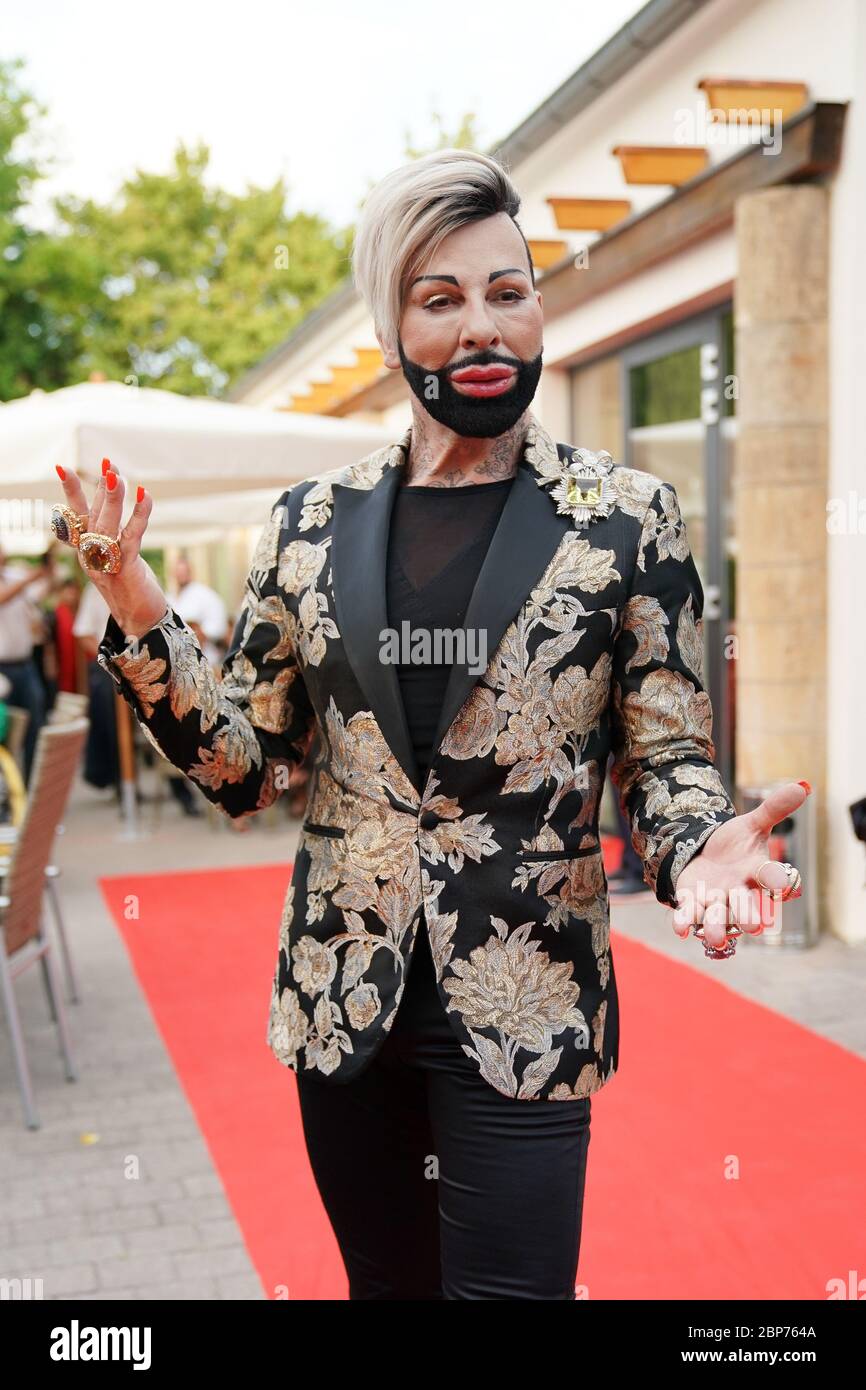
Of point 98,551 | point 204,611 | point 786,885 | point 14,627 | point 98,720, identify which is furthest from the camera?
point 98,720

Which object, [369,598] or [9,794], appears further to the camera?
[9,794]

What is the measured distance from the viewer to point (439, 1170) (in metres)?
1.84

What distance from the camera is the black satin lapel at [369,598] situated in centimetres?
184

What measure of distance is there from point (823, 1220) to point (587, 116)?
24.7 feet

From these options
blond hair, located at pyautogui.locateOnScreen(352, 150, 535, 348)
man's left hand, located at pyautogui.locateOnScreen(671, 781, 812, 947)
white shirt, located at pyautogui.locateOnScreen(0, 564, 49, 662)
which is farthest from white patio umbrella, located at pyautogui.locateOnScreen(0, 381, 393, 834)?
man's left hand, located at pyautogui.locateOnScreen(671, 781, 812, 947)

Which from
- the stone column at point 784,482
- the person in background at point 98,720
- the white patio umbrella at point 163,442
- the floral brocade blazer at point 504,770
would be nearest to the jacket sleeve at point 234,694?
the floral brocade blazer at point 504,770

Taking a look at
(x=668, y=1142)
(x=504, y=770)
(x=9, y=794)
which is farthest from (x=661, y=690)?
(x=9, y=794)

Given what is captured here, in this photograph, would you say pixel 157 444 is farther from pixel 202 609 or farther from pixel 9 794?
pixel 202 609

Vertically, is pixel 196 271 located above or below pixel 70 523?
above

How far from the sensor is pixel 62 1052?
196 inches

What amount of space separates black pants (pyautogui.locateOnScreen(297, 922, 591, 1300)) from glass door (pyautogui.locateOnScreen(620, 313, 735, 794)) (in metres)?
5.66

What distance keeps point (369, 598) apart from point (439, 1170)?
742 mm

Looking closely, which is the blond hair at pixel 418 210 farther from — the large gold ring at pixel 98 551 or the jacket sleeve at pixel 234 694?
the large gold ring at pixel 98 551

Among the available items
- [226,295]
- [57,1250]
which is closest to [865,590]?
[57,1250]
